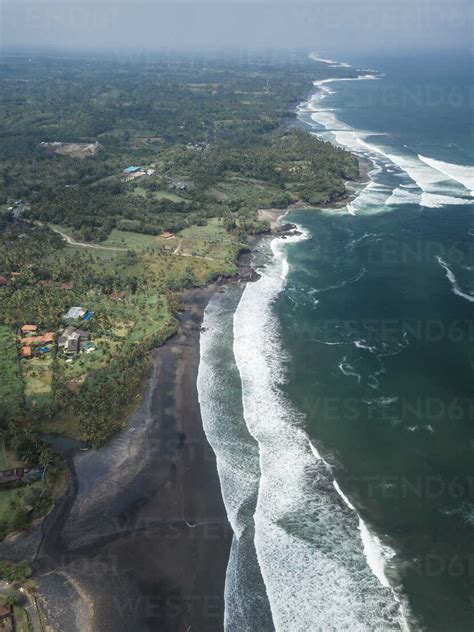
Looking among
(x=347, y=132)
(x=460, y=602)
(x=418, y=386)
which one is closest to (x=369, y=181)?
(x=347, y=132)

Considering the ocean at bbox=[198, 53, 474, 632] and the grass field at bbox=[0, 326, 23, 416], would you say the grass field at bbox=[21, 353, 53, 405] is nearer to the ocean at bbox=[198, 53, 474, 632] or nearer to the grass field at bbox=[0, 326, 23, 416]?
the grass field at bbox=[0, 326, 23, 416]

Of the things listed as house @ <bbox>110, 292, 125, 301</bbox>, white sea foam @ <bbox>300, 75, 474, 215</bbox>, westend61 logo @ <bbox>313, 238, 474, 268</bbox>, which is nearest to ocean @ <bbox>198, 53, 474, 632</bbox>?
westend61 logo @ <bbox>313, 238, 474, 268</bbox>

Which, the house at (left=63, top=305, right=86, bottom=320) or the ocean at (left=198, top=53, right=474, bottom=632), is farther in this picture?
the house at (left=63, top=305, right=86, bottom=320)

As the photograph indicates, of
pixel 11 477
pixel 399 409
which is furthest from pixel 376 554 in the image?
pixel 11 477

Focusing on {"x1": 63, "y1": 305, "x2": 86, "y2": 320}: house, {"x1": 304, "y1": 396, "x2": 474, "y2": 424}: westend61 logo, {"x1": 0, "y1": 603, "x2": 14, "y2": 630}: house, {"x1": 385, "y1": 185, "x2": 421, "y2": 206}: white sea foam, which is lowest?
{"x1": 0, "y1": 603, "x2": 14, "y2": 630}: house

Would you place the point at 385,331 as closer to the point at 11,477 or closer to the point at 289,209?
the point at 11,477

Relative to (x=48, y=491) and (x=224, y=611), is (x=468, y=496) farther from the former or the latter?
(x=48, y=491)

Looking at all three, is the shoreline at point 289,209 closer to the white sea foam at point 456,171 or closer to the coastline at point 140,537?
the white sea foam at point 456,171
